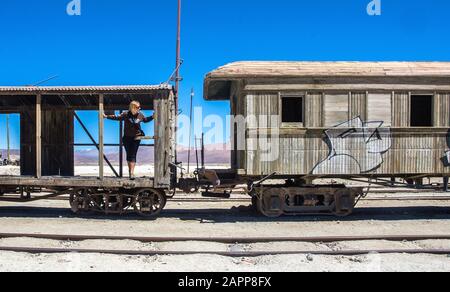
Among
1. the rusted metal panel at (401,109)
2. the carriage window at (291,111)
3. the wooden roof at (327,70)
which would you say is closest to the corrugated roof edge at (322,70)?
the wooden roof at (327,70)

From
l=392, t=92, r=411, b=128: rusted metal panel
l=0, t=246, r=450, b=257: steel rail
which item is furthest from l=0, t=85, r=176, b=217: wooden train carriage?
l=392, t=92, r=411, b=128: rusted metal panel

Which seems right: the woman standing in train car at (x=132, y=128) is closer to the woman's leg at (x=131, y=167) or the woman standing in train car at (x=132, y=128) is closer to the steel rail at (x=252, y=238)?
the woman's leg at (x=131, y=167)

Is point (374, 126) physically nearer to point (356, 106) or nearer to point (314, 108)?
point (356, 106)

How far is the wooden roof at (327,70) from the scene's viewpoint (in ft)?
34.3

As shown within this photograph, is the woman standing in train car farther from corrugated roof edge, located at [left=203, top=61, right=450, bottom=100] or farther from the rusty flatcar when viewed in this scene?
corrugated roof edge, located at [left=203, top=61, right=450, bottom=100]

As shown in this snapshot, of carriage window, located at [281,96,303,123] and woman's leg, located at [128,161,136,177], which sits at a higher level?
carriage window, located at [281,96,303,123]

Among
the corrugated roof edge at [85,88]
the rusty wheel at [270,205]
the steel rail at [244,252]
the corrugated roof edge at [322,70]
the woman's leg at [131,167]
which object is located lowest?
the steel rail at [244,252]

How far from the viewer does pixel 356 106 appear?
10617 millimetres

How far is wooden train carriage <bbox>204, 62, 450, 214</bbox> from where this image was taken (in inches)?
415

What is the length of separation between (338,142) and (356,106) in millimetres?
1040

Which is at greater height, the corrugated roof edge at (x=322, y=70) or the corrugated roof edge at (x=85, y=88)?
the corrugated roof edge at (x=322, y=70)

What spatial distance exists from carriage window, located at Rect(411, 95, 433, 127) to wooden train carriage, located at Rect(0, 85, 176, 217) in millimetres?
6766

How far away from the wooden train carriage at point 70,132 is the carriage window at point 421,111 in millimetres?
6766
